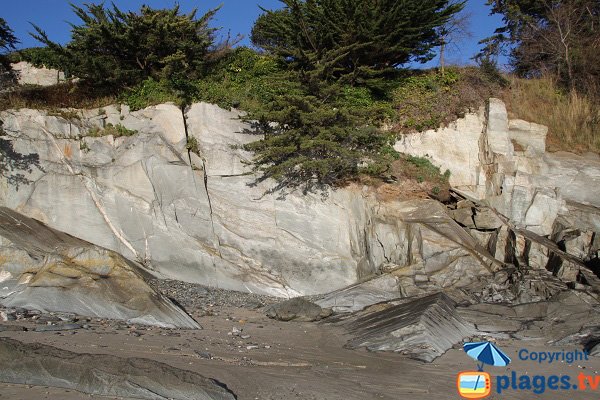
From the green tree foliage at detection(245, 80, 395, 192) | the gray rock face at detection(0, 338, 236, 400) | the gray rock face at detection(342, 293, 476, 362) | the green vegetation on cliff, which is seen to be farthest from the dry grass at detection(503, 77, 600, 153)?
the gray rock face at detection(0, 338, 236, 400)

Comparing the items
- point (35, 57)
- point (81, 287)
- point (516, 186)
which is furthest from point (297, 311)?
point (35, 57)

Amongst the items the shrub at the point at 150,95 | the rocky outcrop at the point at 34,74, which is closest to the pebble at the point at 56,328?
the shrub at the point at 150,95

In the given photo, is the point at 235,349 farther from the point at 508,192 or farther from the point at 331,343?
Answer: the point at 508,192

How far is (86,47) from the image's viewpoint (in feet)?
51.9

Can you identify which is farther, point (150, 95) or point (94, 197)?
point (150, 95)

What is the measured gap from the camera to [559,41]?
68.5 feet

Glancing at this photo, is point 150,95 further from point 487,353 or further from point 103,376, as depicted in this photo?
point 487,353

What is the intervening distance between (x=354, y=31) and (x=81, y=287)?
12.0 metres

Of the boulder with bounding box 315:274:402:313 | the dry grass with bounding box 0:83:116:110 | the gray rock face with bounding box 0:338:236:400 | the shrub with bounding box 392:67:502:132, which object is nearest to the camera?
the gray rock face with bounding box 0:338:236:400

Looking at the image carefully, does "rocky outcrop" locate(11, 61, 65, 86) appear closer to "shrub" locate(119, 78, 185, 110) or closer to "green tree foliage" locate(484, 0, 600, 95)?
"shrub" locate(119, 78, 185, 110)

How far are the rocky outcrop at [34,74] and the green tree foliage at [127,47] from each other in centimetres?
217

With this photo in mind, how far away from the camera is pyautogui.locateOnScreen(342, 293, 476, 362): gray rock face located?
8.15m

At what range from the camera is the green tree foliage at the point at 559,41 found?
66.1 ft

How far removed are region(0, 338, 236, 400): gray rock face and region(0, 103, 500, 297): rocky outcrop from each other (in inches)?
318
